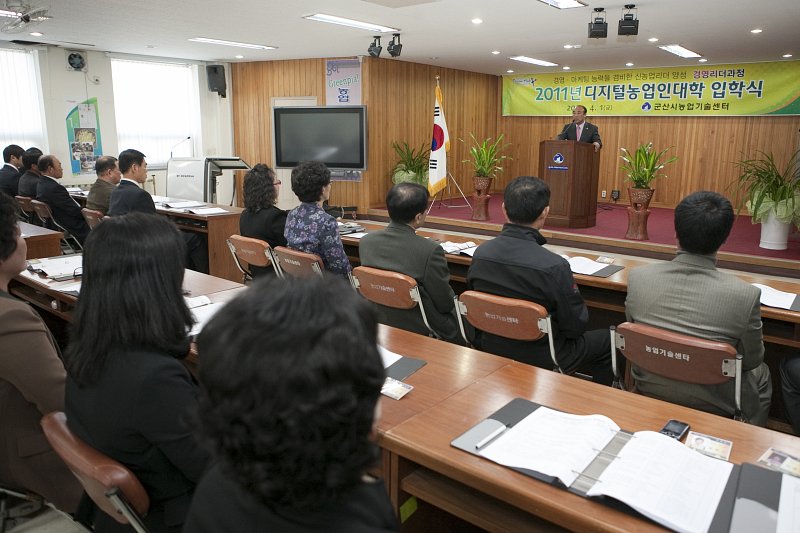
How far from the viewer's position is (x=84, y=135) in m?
8.33

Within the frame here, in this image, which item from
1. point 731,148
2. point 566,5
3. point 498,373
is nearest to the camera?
point 498,373

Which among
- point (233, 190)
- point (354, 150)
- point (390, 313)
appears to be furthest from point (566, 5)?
point (233, 190)

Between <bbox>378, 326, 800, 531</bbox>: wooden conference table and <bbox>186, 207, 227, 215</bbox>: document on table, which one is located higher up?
<bbox>186, 207, 227, 215</bbox>: document on table

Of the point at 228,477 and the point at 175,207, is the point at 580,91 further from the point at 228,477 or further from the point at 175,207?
the point at 228,477

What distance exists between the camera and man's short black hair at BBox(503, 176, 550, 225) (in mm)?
2711

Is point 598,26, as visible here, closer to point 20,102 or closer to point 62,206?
point 62,206

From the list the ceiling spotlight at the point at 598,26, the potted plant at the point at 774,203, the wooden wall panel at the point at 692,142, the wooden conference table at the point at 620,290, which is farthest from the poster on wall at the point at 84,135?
the potted plant at the point at 774,203

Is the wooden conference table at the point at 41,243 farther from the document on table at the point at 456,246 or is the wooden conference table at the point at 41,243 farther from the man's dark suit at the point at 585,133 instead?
the man's dark suit at the point at 585,133

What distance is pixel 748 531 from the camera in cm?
106

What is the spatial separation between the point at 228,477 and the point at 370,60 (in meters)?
8.18

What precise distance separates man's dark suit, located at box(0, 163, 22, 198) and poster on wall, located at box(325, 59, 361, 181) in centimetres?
399

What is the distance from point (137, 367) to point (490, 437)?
2.68 ft

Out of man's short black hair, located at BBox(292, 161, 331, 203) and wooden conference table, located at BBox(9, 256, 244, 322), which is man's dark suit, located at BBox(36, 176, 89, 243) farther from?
man's short black hair, located at BBox(292, 161, 331, 203)

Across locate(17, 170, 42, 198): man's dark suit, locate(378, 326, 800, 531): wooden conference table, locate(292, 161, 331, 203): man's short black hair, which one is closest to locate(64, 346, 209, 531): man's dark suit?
locate(378, 326, 800, 531): wooden conference table
